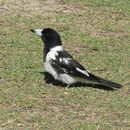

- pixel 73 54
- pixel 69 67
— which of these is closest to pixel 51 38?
pixel 69 67

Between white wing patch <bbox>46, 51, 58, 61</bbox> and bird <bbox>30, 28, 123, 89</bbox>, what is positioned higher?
white wing patch <bbox>46, 51, 58, 61</bbox>

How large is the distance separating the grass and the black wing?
0.82 ft

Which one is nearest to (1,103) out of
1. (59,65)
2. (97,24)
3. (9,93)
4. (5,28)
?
(9,93)

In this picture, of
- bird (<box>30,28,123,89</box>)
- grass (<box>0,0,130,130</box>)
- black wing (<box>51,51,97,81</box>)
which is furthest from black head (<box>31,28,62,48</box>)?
grass (<box>0,0,130,130</box>)

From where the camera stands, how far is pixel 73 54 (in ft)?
34.6

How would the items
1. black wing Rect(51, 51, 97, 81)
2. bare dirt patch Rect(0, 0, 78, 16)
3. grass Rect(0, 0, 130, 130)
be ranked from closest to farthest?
grass Rect(0, 0, 130, 130), black wing Rect(51, 51, 97, 81), bare dirt patch Rect(0, 0, 78, 16)

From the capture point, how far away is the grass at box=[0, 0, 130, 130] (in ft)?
25.9

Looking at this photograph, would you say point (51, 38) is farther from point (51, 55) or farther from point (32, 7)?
point (32, 7)

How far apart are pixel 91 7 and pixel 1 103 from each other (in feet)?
18.1

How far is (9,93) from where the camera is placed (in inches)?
339

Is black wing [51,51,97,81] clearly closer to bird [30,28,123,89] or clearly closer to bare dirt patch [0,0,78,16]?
bird [30,28,123,89]

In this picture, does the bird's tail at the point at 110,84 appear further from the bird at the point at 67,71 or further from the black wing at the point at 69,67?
the black wing at the point at 69,67

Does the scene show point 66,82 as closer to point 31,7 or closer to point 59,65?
point 59,65

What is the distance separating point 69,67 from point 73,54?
1.64 m
